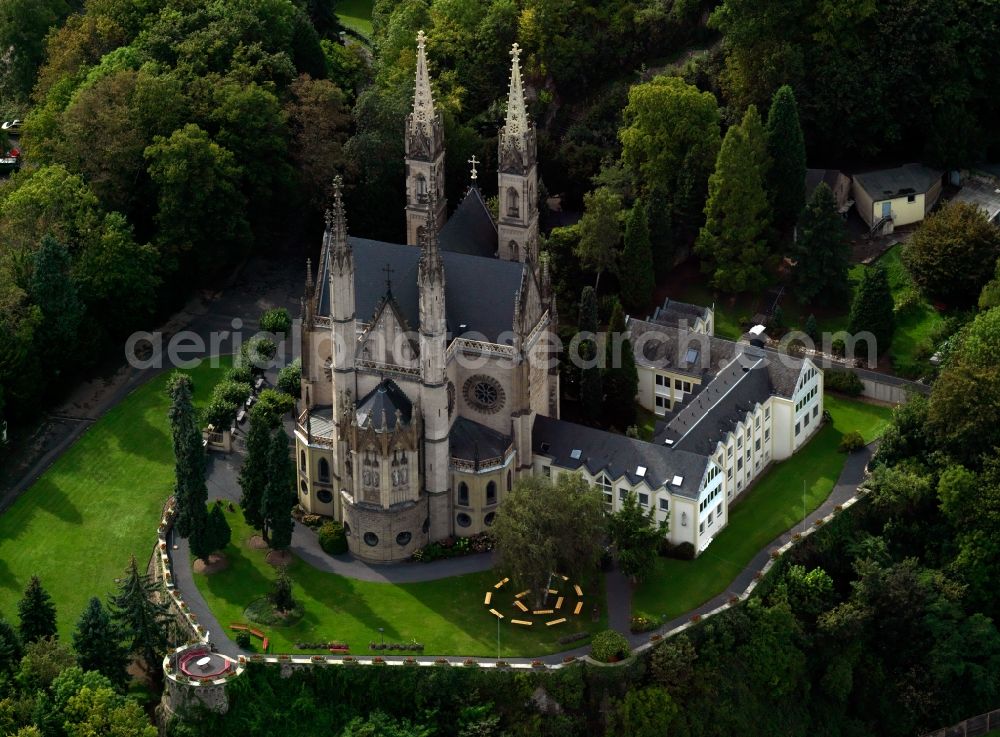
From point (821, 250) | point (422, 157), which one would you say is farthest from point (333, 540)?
point (821, 250)

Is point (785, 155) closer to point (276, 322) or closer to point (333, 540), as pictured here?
point (276, 322)

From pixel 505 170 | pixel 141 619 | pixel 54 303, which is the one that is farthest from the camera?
pixel 54 303

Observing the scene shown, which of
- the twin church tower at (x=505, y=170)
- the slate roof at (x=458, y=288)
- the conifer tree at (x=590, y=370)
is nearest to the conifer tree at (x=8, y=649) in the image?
the slate roof at (x=458, y=288)

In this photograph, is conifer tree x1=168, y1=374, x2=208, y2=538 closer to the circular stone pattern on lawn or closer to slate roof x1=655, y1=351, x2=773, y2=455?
the circular stone pattern on lawn

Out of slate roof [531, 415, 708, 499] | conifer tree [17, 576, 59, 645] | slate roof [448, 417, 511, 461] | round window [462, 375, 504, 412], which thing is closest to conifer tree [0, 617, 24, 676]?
conifer tree [17, 576, 59, 645]

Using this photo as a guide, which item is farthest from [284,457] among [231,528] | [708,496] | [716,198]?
[716,198]
